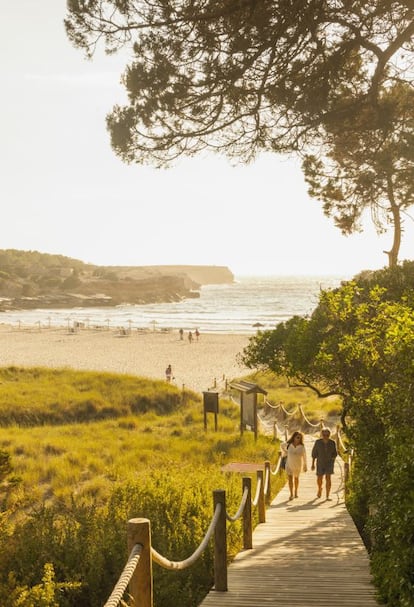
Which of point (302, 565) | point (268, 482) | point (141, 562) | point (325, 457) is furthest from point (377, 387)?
point (141, 562)

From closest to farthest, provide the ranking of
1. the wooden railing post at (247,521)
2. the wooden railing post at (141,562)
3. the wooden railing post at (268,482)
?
1. the wooden railing post at (141,562)
2. the wooden railing post at (247,521)
3. the wooden railing post at (268,482)

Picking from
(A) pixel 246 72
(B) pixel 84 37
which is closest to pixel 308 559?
(A) pixel 246 72

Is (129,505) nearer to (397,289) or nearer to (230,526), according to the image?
(230,526)

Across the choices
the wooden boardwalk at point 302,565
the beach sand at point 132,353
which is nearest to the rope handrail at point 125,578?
the wooden boardwalk at point 302,565

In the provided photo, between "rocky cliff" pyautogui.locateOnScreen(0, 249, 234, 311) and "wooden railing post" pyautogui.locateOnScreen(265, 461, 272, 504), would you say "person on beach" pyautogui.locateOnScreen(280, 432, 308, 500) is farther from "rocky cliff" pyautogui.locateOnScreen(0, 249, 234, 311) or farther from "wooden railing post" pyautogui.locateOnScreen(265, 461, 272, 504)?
"rocky cliff" pyautogui.locateOnScreen(0, 249, 234, 311)

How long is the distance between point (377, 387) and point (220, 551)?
3.32 m

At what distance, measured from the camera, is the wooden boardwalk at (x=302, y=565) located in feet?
20.4

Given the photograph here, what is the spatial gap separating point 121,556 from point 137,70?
871cm

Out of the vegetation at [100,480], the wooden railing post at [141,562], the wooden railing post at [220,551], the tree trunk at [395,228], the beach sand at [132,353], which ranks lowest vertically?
the beach sand at [132,353]

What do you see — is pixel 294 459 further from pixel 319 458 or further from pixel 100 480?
pixel 100 480

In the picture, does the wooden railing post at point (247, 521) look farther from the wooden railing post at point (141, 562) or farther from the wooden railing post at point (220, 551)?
the wooden railing post at point (141, 562)

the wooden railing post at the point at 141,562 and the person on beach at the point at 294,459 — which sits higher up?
the wooden railing post at the point at 141,562

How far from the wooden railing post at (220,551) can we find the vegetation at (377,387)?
152cm

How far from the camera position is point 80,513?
8.80m
